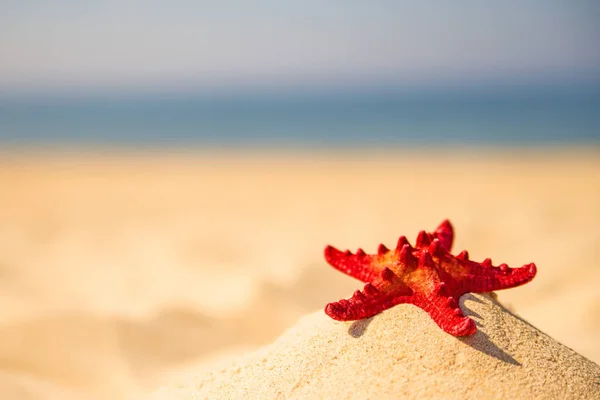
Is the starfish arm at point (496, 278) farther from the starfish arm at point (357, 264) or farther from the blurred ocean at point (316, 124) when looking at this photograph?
the blurred ocean at point (316, 124)

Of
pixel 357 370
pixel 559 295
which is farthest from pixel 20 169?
pixel 357 370

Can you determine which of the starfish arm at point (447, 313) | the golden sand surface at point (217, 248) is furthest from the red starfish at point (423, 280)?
the golden sand surface at point (217, 248)

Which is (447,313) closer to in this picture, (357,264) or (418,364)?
(418,364)

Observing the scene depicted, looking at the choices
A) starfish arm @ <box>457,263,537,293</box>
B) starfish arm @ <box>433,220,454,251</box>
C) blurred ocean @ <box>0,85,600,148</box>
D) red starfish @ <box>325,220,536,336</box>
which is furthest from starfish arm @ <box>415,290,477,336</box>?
blurred ocean @ <box>0,85,600,148</box>

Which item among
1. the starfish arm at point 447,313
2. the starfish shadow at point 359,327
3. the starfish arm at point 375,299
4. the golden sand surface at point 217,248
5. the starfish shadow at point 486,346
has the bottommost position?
the starfish shadow at point 486,346

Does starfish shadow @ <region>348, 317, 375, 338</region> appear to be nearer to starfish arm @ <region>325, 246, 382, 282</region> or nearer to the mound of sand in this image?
the mound of sand

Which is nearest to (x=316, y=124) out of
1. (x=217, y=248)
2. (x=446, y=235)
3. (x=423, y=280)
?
(x=217, y=248)

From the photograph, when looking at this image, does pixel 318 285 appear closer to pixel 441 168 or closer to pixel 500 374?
pixel 500 374
